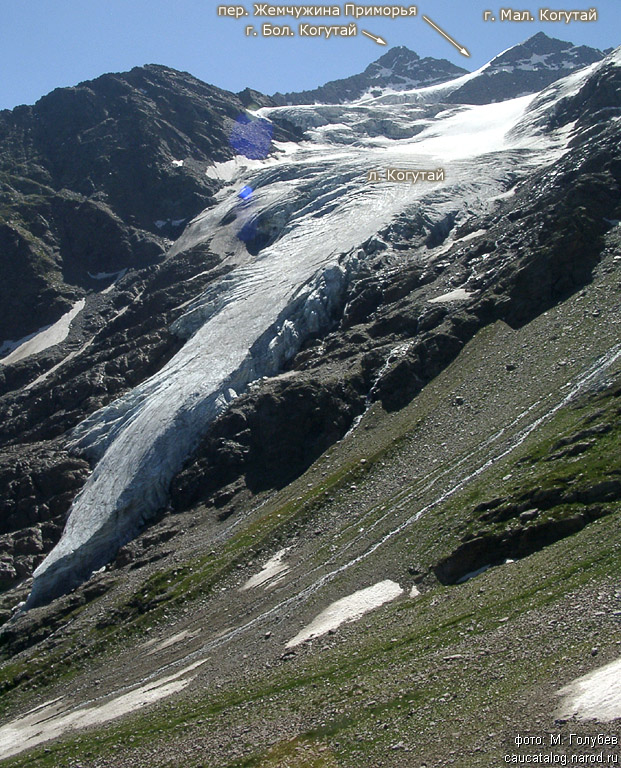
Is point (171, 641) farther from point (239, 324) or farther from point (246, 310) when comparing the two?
point (246, 310)

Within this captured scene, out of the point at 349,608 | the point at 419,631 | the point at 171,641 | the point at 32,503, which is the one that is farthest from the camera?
the point at 32,503

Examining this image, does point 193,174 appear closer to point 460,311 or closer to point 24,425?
point 24,425

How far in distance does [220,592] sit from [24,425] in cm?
6683

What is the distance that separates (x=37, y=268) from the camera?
525ft

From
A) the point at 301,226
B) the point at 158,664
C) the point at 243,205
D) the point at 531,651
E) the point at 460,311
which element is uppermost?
the point at 243,205

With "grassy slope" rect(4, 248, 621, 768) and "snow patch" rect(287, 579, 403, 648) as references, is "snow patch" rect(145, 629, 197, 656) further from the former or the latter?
"snow patch" rect(287, 579, 403, 648)

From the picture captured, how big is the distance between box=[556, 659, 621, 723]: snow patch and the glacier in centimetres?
6192

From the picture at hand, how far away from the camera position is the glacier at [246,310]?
7744cm

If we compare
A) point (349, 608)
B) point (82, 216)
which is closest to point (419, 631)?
point (349, 608)

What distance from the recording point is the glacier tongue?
253 ft

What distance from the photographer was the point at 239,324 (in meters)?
101

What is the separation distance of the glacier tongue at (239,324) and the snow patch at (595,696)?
6194cm

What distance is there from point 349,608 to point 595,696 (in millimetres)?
20303

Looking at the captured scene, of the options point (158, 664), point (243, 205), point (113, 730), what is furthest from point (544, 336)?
point (243, 205)
